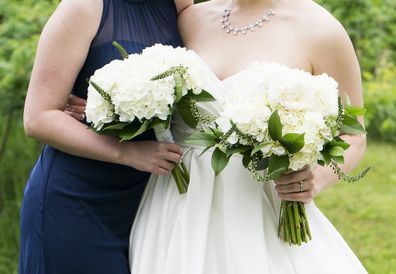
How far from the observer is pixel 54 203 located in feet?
9.91

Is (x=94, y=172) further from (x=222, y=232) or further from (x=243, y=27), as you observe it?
(x=243, y=27)

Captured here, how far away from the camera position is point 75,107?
9.90 feet

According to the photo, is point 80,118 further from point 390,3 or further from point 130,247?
point 390,3

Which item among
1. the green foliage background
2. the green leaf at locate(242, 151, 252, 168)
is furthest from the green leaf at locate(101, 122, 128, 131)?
the green foliage background

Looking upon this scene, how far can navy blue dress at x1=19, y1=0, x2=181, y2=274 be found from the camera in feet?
9.80

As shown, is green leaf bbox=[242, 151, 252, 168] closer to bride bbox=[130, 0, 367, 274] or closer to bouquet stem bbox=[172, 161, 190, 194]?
bride bbox=[130, 0, 367, 274]

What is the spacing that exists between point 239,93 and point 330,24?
1.99ft

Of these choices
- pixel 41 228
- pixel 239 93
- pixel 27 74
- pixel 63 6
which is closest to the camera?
pixel 239 93

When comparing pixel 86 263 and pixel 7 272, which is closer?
pixel 86 263

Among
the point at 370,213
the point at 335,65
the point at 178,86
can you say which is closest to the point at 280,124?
the point at 178,86

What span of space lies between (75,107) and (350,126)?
1.16 meters

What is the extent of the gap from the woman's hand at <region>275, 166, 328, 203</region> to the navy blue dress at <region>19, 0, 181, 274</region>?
2.09 feet

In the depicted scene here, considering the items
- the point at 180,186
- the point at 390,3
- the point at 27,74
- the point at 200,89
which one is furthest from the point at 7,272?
the point at 390,3

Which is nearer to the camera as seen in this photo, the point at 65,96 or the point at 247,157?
the point at 247,157
